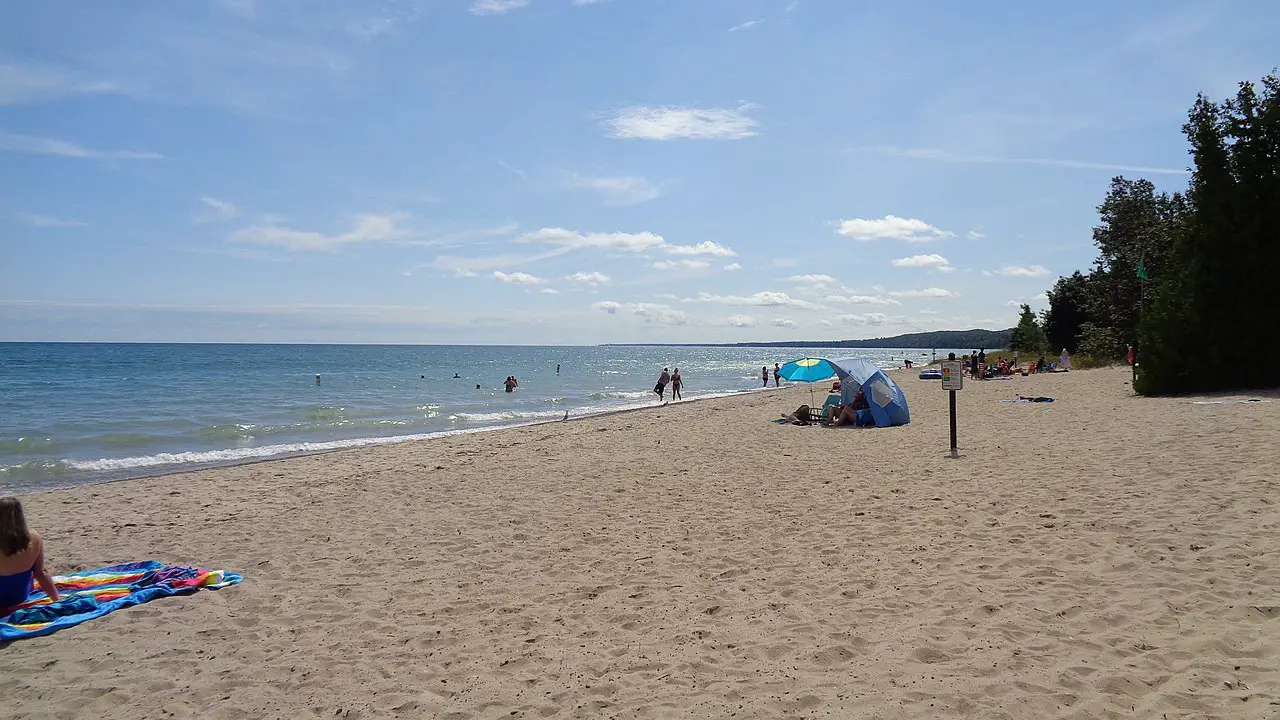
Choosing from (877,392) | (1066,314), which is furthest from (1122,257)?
(877,392)

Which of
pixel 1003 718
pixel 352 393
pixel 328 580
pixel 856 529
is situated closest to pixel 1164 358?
pixel 856 529

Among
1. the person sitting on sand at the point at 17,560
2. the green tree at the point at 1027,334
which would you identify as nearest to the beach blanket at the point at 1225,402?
the person sitting on sand at the point at 17,560

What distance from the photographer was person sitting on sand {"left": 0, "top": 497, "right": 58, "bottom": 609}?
215 inches

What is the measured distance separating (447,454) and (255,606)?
8.87 meters

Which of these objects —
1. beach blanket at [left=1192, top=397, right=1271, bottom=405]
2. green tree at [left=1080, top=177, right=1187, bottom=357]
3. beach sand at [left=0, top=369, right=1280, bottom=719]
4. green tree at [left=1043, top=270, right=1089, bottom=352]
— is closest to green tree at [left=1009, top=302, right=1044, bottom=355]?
green tree at [left=1043, top=270, right=1089, bottom=352]

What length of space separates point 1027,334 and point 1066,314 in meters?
8.65

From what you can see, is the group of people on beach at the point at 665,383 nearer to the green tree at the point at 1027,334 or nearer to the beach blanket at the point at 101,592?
the beach blanket at the point at 101,592

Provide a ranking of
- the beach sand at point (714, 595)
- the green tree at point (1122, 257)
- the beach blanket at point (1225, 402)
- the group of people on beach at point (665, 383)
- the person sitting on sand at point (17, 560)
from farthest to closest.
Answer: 1. the green tree at point (1122, 257)
2. the group of people on beach at point (665, 383)
3. the beach blanket at point (1225, 402)
4. the person sitting on sand at point (17, 560)
5. the beach sand at point (714, 595)

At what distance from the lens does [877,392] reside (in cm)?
1603

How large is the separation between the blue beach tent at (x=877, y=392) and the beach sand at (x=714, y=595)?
195 inches

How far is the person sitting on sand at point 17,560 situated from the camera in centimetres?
547

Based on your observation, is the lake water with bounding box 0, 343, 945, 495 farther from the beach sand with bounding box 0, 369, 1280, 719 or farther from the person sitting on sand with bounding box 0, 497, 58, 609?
the person sitting on sand with bounding box 0, 497, 58, 609

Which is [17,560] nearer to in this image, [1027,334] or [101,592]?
[101,592]

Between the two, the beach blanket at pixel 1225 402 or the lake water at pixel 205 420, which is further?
the lake water at pixel 205 420
